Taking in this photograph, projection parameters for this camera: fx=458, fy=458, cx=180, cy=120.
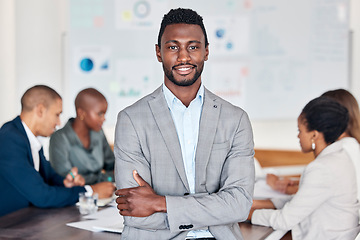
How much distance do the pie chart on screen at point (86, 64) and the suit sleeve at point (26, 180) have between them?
253 centimetres

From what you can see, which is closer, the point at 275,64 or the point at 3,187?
the point at 3,187

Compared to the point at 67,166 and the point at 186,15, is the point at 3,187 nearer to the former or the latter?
the point at 67,166

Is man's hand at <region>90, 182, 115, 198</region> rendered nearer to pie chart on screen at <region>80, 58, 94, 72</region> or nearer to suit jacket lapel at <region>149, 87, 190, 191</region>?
suit jacket lapel at <region>149, 87, 190, 191</region>

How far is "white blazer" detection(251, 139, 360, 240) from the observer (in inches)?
87.0

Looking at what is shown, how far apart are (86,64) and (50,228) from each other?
3.15 metres

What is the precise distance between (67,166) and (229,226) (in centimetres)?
187

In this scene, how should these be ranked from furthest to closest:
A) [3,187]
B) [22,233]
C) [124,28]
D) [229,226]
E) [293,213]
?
[124,28], [3,187], [293,213], [22,233], [229,226]

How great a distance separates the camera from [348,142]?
2.97m

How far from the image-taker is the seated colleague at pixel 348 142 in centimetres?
291

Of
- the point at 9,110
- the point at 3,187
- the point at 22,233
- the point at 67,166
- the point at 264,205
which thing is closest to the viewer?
the point at 22,233

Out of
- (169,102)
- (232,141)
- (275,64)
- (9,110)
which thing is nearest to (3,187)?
(169,102)

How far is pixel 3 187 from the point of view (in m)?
2.60

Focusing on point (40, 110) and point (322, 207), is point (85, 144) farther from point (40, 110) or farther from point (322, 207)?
point (322, 207)

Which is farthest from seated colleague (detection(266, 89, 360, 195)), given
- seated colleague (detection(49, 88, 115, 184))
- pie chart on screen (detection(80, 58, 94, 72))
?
pie chart on screen (detection(80, 58, 94, 72))
